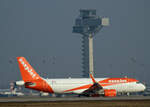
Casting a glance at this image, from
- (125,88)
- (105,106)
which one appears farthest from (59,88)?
(105,106)

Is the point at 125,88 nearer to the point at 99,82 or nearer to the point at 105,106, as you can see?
the point at 99,82

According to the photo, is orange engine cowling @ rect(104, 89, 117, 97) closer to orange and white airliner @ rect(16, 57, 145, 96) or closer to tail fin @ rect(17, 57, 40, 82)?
orange and white airliner @ rect(16, 57, 145, 96)

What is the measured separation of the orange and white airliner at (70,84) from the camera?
86438 mm

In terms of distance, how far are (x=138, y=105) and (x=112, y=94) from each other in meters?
25.3

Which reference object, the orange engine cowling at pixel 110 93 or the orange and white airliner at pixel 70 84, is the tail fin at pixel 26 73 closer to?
the orange and white airliner at pixel 70 84

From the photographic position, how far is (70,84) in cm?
8794

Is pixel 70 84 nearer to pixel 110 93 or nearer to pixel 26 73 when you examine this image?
pixel 110 93

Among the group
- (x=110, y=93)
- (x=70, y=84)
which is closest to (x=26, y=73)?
(x=70, y=84)

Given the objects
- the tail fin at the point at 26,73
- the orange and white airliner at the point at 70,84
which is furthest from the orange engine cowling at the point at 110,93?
the tail fin at the point at 26,73

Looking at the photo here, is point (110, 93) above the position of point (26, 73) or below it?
below

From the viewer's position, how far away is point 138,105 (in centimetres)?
6016

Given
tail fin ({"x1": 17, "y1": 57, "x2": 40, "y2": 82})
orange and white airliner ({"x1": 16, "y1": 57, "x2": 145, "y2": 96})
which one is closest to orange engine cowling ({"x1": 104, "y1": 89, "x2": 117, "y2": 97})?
orange and white airliner ({"x1": 16, "y1": 57, "x2": 145, "y2": 96})

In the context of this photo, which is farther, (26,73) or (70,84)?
(70,84)

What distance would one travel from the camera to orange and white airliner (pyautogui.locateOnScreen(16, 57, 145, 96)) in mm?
86438
